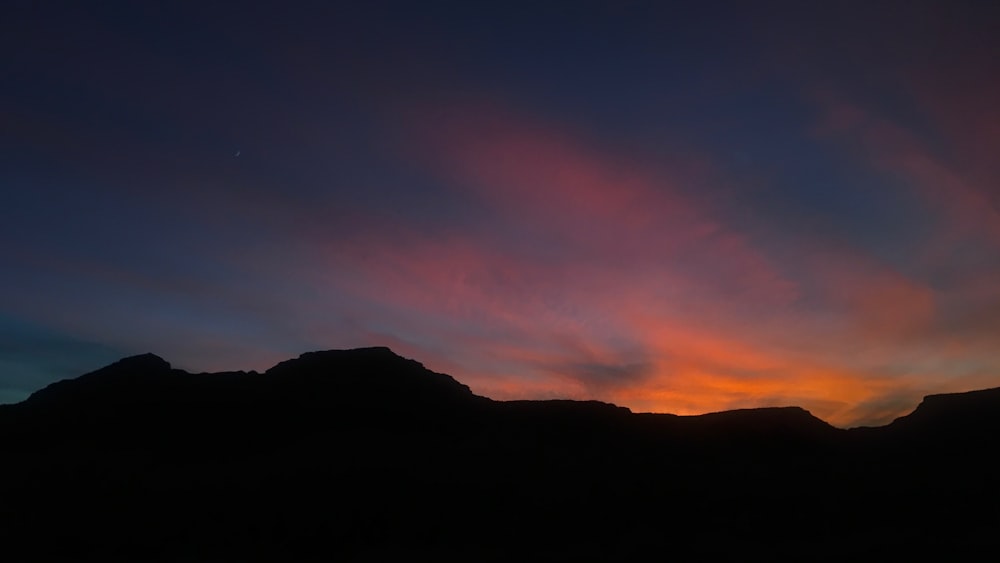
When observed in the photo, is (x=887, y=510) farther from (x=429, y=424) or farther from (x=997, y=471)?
(x=429, y=424)

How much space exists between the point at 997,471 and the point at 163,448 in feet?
214

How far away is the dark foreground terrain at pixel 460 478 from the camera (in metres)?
44.4

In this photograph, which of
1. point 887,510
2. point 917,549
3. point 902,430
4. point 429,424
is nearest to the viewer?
point 917,549

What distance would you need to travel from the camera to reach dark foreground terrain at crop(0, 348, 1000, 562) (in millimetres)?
44438

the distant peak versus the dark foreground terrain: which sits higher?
the distant peak

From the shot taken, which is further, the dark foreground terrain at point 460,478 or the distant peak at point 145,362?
the distant peak at point 145,362

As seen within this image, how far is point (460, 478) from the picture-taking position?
165 feet

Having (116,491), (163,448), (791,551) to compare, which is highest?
(163,448)

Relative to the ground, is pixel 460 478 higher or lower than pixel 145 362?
lower

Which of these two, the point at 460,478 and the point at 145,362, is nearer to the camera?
the point at 460,478

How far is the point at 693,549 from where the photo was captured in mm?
42125

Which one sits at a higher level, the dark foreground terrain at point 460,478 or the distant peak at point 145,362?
the distant peak at point 145,362

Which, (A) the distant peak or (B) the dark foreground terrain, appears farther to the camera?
(A) the distant peak

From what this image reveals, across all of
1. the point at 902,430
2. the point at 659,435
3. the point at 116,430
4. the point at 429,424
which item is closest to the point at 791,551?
the point at 659,435
